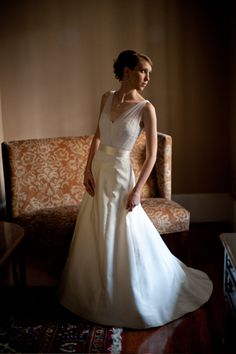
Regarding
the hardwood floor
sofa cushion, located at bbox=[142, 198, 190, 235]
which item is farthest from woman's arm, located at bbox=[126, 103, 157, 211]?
the hardwood floor

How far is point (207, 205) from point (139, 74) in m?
2.07

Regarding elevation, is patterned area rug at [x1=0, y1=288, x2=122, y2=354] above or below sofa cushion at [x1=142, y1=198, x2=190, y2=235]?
below

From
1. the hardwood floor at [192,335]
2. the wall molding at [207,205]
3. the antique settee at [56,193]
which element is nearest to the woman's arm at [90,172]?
the antique settee at [56,193]

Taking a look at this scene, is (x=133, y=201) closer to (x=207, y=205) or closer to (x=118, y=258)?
(x=118, y=258)

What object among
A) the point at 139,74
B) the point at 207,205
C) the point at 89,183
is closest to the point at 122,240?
the point at 89,183

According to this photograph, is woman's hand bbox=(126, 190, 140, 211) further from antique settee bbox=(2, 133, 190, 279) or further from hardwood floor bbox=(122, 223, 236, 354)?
hardwood floor bbox=(122, 223, 236, 354)

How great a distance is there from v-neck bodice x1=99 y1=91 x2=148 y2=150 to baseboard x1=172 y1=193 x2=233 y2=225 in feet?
5.82

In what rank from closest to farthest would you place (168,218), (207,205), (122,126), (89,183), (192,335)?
(192,335) → (122,126) → (89,183) → (168,218) → (207,205)

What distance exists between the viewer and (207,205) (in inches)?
156

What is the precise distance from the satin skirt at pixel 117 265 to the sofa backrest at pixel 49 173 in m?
0.68

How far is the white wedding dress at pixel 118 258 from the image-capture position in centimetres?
221

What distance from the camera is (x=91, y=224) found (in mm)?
2340

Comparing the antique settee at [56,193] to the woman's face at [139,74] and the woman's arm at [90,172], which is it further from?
the woman's face at [139,74]

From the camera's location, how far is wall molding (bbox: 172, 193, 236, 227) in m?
3.94
